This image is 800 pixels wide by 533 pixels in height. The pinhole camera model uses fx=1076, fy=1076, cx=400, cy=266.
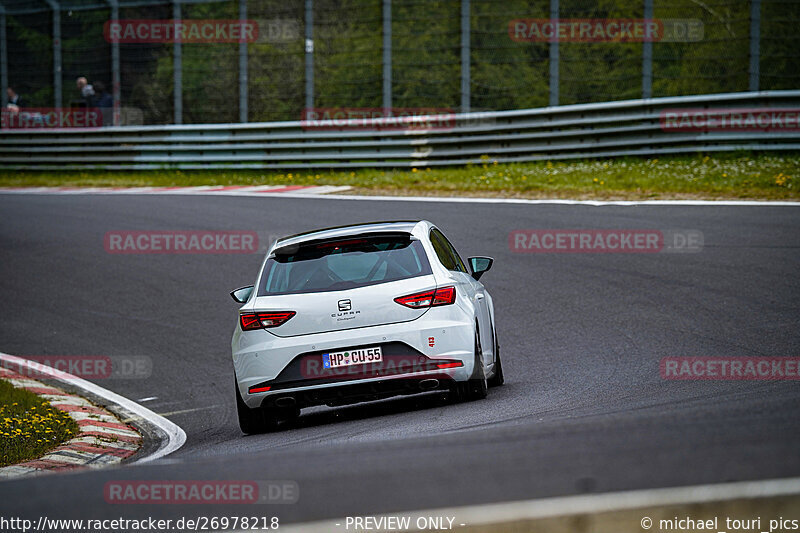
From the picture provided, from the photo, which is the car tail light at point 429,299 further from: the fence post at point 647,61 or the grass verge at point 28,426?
the fence post at point 647,61

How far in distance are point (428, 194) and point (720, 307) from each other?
9.19 metres

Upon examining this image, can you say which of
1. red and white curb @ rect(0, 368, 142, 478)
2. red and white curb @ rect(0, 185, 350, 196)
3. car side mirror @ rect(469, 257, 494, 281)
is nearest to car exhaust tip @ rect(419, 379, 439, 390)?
car side mirror @ rect(469, 257, 494, 281)

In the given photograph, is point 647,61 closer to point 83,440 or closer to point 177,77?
point 177,77

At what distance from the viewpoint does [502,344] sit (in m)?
10.9

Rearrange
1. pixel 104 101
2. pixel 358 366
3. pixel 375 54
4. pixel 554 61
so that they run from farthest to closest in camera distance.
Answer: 1. pixel 104 101
2. pixel 375 54
3. pixel 554 61
4. pixel 358 366

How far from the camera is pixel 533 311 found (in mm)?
11898

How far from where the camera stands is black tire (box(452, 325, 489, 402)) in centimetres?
794

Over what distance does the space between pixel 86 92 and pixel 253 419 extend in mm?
20033

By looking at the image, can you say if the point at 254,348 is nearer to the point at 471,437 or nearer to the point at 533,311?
the point at 471,437

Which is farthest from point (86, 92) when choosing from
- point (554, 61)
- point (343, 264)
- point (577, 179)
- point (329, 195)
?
point (343, 264)

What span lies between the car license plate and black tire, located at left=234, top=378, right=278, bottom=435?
0.70 m

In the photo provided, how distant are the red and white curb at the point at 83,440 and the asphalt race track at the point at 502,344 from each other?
0.54 m

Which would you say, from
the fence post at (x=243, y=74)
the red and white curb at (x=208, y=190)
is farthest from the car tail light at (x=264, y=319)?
the fence post at (x=243, y=74)

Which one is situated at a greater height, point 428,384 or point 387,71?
point 387,71
